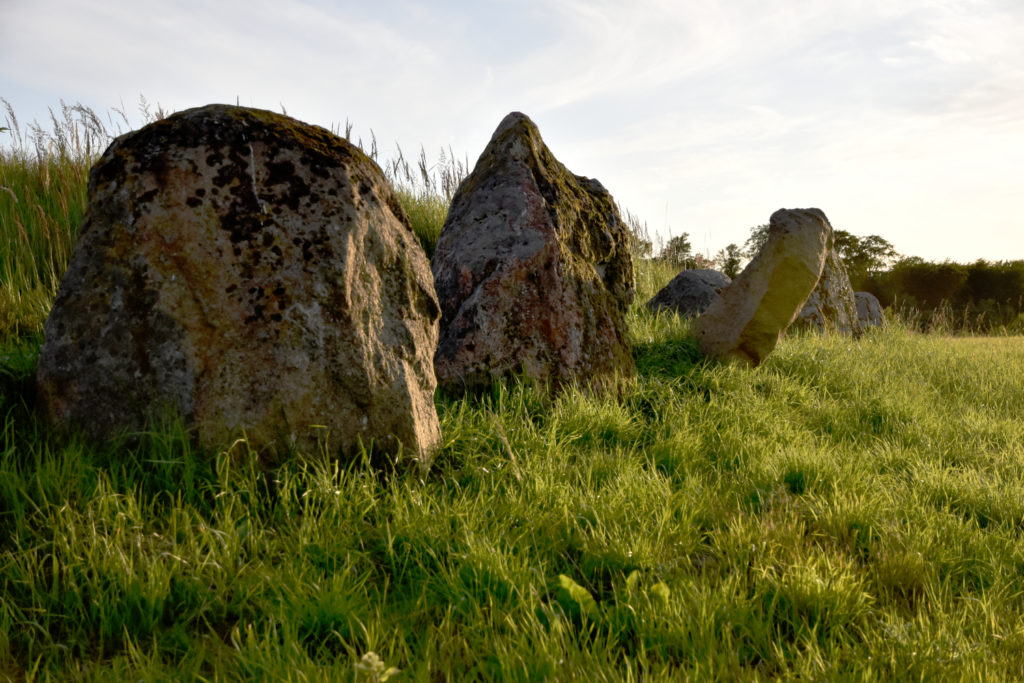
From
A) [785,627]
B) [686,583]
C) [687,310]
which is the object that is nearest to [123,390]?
[686,583]

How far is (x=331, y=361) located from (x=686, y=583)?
6.01 feet

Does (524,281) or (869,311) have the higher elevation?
(524,281)

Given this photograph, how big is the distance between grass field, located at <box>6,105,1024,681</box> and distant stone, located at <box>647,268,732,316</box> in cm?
410

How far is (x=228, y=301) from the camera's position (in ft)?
9.89

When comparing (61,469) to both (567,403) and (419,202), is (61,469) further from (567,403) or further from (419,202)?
(419,202)

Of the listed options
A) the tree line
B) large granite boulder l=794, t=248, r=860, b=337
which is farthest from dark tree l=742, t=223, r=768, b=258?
large granite boulder l=794, t=248, r=860, b=337

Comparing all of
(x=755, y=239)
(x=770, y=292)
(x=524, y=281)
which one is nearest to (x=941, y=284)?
(x=755, y=239)

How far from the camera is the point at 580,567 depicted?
2811mm

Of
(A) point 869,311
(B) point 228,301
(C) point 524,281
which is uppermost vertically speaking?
(C) point 524,281

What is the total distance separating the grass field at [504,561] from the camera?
2262 millimetres

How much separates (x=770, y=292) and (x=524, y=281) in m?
2.75

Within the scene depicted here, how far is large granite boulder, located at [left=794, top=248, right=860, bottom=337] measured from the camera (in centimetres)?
896

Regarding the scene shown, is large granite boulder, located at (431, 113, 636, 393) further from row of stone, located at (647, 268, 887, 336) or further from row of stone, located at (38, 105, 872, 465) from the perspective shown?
row of stone, located at (647, 268, 887, 336)

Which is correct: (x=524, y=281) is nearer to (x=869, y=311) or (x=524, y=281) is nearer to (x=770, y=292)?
(x=770, y=292)
